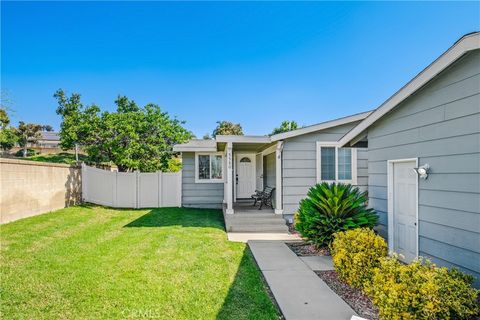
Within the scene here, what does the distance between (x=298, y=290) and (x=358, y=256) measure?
105 cm

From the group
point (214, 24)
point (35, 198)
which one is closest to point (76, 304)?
point (35, 198)

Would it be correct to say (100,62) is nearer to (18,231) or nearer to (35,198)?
(35,198)

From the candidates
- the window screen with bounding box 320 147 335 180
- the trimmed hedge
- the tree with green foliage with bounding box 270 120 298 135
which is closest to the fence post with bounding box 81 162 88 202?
the window screen with bounding box 320 147 335 180

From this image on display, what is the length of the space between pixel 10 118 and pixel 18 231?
8.77m

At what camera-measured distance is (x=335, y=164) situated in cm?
962

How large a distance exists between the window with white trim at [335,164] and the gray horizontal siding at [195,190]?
5064 mm

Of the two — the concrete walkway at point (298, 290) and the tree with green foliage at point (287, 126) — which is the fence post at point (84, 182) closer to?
the concrete walkway at point (298, 290)

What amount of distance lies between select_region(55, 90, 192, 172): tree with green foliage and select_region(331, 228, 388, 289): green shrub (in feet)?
40.4

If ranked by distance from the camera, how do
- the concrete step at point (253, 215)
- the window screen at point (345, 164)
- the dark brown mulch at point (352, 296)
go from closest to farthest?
the dark brown mulch at point (352, 296), the concrete step at point (253, 215), the window screen at point (345, 164)

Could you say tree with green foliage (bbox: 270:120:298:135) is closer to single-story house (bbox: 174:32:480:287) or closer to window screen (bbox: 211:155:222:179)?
window screen (bbox: 211:155:222:179)

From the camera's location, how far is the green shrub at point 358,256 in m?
4.20

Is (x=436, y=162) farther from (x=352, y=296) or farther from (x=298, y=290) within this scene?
(x=298, y=290)

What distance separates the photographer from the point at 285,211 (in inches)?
369

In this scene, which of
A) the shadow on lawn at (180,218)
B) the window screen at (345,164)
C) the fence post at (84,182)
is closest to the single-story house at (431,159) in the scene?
the shadow on lawn at (180,218)
